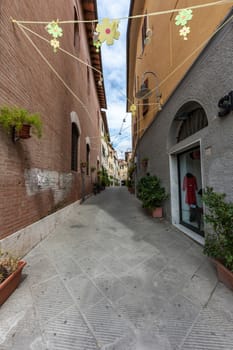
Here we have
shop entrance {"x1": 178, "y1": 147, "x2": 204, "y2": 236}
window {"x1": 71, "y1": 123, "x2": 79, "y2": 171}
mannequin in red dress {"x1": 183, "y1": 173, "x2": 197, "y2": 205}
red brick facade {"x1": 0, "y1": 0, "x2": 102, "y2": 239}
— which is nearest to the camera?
red brick facade {"x1": 0, "y1": 0, "x2": 102, "y2": 239}

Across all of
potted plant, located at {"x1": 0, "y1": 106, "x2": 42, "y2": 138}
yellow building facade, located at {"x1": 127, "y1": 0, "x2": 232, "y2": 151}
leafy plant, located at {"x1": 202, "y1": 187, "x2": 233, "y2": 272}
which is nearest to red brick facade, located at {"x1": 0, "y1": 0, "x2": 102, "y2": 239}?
potted plant, located at {"x1": 0, "y1": 106, "x2": 42, "y2": 138}

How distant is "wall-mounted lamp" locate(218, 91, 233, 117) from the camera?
2271 mm

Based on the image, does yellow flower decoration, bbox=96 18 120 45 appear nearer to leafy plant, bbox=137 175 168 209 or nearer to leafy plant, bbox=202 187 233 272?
leafy plant, bbox=202 187 233 272

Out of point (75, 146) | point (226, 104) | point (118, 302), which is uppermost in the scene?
point (75, 146)

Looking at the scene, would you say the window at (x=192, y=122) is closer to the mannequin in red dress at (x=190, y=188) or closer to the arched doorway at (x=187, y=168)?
the arched doorway at (x=187, y=168)

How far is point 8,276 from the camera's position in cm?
180

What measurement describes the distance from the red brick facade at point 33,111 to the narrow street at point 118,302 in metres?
0.99

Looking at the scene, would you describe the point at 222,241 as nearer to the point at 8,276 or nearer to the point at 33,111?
the point at 8,276

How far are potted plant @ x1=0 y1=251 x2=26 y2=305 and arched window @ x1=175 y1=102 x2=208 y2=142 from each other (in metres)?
3.93

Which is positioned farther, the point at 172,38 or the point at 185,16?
the point at 172,38

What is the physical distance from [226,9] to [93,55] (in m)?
10.1

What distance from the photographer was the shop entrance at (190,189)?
12.5 ft

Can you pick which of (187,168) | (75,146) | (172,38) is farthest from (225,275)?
(75,146)

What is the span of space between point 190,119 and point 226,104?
156 cm
